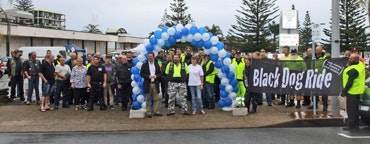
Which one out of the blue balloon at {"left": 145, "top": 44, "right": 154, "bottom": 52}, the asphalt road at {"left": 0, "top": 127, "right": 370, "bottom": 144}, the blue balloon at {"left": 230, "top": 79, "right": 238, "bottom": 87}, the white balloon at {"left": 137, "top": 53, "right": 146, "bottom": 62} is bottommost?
the asphalt road at {"left": 0, "top": 127, "right": 370, "bottom": 144}

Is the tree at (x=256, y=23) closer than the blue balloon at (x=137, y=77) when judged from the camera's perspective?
No

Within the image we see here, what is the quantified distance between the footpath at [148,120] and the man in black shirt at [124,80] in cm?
48

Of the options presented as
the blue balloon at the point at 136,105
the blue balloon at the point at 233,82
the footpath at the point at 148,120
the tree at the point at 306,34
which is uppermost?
the tree at the point at 306,34

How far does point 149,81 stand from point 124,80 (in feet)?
4.59

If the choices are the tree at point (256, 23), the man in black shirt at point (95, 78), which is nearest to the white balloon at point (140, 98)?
the man in black shirt at point (95, 78)

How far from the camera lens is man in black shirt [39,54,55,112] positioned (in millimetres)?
12033

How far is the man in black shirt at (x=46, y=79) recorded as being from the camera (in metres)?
12.0

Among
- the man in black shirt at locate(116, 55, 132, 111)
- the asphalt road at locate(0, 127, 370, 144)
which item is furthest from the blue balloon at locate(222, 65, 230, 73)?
the man in black shirt at locate(116, 55, 132, 111)

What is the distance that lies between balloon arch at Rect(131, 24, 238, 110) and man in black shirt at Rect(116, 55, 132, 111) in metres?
0.70

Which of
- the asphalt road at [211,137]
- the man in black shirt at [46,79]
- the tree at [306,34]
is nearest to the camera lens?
the asphalt road at [211,137]

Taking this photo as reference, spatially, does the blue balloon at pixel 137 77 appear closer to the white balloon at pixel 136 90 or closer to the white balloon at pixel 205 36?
the white balloon at pixel 136 90

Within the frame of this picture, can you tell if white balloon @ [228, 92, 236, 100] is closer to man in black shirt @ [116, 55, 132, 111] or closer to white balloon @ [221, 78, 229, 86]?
white balloon @ [221, 78, 229, 86]

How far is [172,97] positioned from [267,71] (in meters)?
2.71

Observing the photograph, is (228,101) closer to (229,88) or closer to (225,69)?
(229,88)
